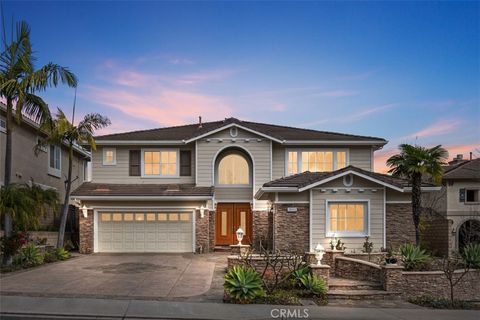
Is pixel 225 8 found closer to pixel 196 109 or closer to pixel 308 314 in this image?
pixel 308 314

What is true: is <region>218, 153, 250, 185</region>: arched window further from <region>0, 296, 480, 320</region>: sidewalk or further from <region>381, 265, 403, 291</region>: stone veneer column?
<region>0, 296, 480, 320</region>: sidewalk

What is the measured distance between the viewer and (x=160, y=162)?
24.6 meters

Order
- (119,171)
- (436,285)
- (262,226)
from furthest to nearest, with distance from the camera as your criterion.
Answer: (119,171) < (262,226) < (436,285)

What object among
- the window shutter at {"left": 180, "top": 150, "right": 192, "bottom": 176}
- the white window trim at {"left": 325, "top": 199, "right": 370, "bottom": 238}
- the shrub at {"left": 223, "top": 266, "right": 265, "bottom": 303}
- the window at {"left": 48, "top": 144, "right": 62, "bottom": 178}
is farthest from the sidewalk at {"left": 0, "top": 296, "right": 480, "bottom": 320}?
the window at {"left": 48, "top": 144, "right": 62, "bottom": 178}

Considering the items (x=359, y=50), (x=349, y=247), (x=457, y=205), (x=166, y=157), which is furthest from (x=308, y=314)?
(x=457, y=205)

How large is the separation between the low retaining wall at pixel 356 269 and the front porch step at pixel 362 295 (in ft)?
3.02

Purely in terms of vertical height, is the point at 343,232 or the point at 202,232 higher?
the point at 343,232

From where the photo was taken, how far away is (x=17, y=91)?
53.0 feet

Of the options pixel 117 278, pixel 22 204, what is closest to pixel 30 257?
pixel 22 204

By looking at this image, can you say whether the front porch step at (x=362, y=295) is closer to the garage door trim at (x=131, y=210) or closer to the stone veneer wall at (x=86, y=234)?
the garage door trim at (x=131, y=210)

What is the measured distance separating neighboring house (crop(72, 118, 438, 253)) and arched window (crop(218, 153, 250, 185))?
0.16 ft
